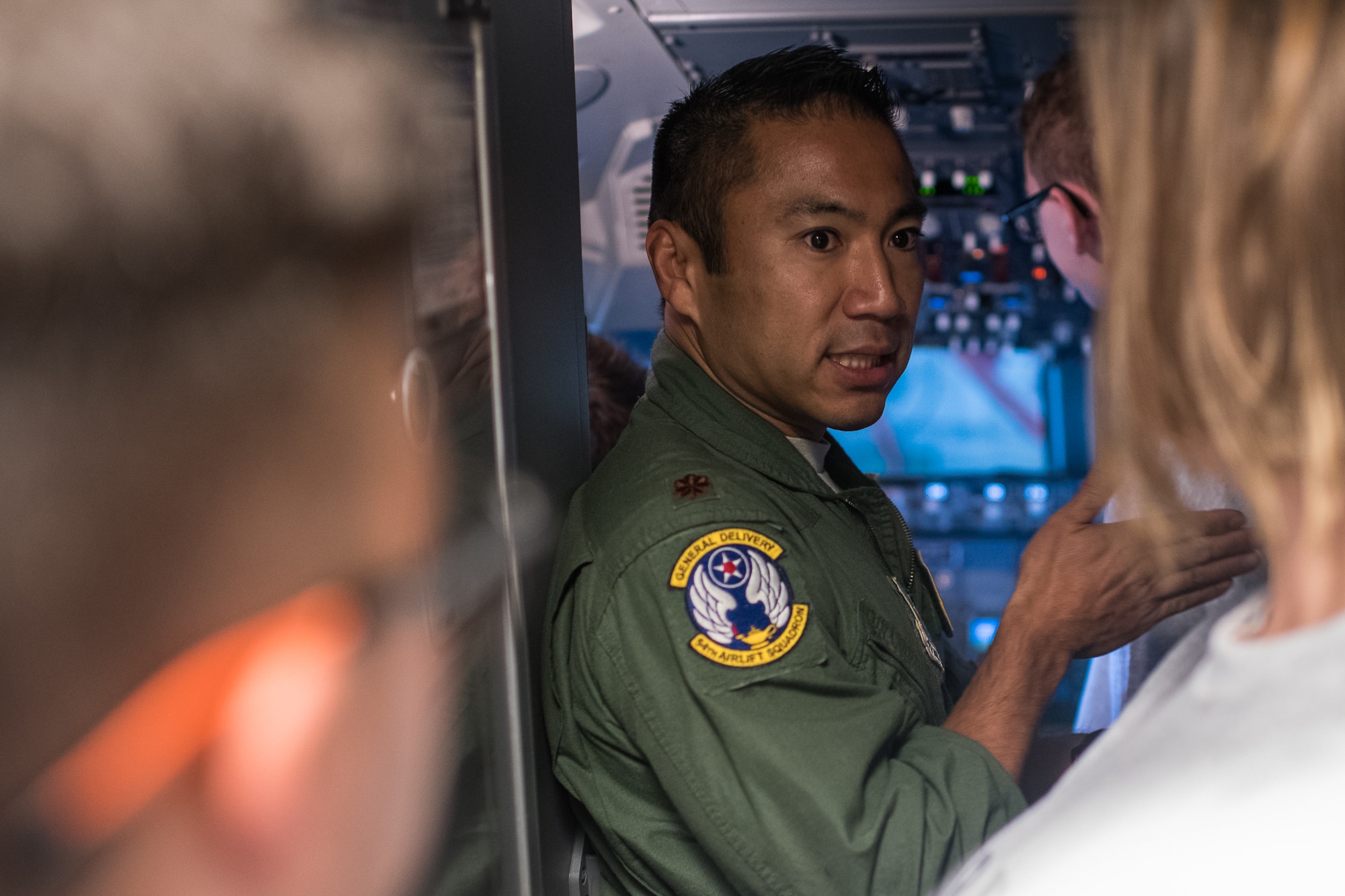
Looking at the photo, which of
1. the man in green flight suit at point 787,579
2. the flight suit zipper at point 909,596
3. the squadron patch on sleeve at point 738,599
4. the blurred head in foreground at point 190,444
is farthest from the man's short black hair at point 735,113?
the blurred head in foreground at point 190,444

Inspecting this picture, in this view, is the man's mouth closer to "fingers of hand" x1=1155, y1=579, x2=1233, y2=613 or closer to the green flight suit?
the green flight suit

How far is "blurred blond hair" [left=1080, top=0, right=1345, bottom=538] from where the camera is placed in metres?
0.55

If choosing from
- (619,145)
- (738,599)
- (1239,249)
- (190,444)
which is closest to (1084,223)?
(738,599)

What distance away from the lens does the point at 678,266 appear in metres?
1.81

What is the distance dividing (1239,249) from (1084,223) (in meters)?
1.69

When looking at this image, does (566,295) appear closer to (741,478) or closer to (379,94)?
(741,478)

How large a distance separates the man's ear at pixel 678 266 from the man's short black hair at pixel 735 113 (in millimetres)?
20

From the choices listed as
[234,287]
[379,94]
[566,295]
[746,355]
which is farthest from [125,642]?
[746,355]

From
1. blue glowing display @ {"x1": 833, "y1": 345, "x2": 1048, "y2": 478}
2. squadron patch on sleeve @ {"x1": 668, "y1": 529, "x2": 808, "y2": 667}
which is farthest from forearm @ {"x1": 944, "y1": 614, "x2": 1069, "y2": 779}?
blue glowing display @ {"x1": 833, "y1": 345, "x2": 1048, "y2": 478}

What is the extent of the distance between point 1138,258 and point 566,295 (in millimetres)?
1086

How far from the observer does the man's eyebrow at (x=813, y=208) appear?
164 cm

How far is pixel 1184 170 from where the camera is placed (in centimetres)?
59

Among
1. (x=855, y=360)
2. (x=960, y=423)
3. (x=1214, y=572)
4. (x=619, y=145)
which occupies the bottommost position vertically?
(x=1214, y=572)

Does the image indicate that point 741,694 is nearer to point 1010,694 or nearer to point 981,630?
point 1010,694
